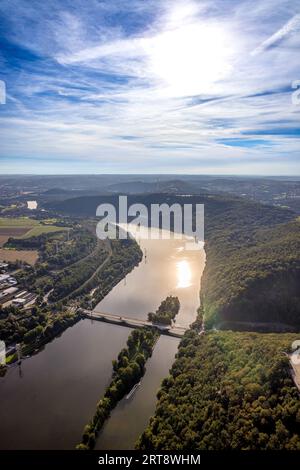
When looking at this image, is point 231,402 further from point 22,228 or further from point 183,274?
point 22,228

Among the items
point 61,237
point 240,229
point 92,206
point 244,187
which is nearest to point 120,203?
point 92,206

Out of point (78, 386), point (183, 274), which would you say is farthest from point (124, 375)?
point (183, 274)

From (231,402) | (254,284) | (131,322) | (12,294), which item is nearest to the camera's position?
(231,402)

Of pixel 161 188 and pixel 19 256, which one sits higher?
pixel 161 188

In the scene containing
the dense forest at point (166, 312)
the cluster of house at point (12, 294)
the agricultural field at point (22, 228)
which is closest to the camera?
the dense forest at point (166, 312)

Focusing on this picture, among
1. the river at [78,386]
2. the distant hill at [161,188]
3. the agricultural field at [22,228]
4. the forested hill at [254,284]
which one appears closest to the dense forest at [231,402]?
the river at [78,386]

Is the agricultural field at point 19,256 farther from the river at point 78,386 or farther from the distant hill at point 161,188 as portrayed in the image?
the distant hill at point 161,188

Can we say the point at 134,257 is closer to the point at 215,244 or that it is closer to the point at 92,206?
the point at 215,244
